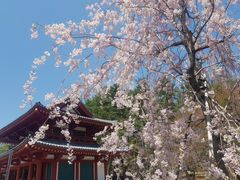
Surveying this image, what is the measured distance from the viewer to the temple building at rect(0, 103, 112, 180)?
42.7ft

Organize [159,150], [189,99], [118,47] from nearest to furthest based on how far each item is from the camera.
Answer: [159,150], [118,47], [189,99]

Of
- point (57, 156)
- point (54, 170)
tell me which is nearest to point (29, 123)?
point (57, 156)

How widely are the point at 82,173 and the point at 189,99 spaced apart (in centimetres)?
1147

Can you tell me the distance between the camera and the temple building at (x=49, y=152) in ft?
42.7

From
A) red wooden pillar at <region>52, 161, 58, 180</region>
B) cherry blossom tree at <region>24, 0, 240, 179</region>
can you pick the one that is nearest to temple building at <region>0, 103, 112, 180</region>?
red wooden pillar at <region>52, 161, 58, 180</region>

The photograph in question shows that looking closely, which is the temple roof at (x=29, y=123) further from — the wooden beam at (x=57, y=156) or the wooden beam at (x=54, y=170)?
the wooden beam at (x=54, y=170)

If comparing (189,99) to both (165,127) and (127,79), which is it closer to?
(165,127)

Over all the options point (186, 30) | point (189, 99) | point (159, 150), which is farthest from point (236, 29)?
point (159, 150)

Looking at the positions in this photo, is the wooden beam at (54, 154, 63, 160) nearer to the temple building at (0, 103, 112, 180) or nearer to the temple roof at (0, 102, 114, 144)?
the temple building at (0, 103, 112, 180)

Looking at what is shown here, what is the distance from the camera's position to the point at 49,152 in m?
13.1

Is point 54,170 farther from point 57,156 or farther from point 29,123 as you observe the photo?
point 29,123

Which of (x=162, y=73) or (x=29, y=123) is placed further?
(x=29, y=123)

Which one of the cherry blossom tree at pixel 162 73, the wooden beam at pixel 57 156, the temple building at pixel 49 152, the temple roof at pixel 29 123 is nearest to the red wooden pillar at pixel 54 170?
the temple building at pixel 49 152

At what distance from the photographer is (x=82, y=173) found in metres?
15.6
